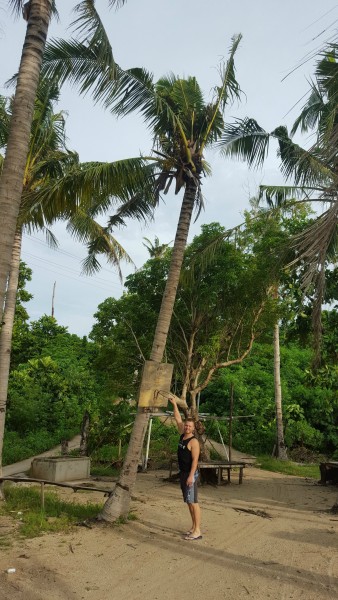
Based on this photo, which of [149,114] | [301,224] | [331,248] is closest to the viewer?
[149,114]

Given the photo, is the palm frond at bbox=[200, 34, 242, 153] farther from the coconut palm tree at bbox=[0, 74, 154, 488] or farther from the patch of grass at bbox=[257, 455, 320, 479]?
the patch of grass at bbox=[257, 455, 320, 479]

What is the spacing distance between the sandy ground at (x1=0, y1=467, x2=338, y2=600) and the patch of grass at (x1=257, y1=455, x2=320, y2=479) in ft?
25.6

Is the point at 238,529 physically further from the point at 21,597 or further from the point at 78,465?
the point at 78,465

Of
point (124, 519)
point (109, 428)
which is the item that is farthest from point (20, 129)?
point (109, 428)

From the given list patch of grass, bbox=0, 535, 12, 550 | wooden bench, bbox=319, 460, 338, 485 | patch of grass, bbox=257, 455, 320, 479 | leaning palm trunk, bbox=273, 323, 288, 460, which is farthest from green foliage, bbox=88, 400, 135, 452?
patch of grass, bbox=0, 535, 12, 550

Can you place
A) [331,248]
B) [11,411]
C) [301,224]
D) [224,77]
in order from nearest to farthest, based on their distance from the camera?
[224,77] → [331,248] → [301,224] → [11,411]

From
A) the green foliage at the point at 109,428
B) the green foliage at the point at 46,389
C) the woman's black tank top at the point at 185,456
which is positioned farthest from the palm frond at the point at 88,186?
the green foliage at the point at 46,389

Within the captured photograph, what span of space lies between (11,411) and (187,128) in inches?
630

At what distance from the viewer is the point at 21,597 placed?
463cm

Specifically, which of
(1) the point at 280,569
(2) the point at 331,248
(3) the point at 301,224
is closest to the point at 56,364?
(3) the point at 301,224

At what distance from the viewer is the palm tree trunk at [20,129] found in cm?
579

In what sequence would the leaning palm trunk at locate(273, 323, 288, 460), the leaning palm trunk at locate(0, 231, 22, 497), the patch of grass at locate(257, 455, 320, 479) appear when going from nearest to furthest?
the leaning palm trunk at locate(0, 231, 22, 497) < the patch of grass at locate(257, 455, 320, 479) < the leaning palm trunk at locate(273, 323, 288, 460)

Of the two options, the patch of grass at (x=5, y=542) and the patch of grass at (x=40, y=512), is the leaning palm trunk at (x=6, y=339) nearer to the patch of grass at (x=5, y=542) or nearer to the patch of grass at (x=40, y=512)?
the patch of grass at (x=40, y=512)

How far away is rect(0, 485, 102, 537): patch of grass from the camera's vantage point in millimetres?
7129
